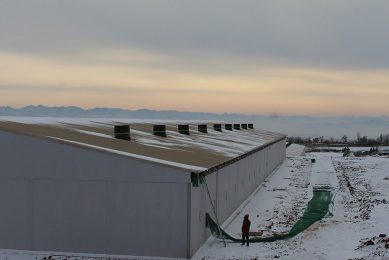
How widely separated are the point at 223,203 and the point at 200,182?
228 inches

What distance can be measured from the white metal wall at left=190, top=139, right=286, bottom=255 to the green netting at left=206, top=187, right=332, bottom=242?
442mm

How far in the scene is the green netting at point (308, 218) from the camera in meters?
20.9

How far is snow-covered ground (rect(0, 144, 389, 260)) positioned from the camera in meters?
18.7

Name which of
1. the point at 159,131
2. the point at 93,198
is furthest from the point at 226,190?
the point at 93,198

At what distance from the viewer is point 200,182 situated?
1934 cm

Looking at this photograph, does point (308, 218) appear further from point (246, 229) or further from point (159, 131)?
point (159, 131)

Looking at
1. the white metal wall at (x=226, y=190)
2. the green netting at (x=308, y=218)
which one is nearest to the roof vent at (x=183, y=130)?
the white metal wall at (x=226, y=190)

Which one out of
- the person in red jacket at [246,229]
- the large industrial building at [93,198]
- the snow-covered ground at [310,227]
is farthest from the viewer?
the person in red jacket at [246,229]

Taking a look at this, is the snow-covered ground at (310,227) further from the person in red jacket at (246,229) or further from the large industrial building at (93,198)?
the large industrial building at (93,198)

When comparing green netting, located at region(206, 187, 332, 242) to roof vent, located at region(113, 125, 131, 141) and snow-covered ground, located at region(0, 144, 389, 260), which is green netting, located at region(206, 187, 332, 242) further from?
roof vent, located at region(113, 125, 131, 141)

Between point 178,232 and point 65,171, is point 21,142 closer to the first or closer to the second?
point 65,171

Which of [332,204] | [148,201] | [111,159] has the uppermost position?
[111,159]

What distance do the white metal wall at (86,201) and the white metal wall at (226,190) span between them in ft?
3.38

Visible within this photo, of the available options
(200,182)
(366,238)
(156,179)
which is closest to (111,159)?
(156,179)
